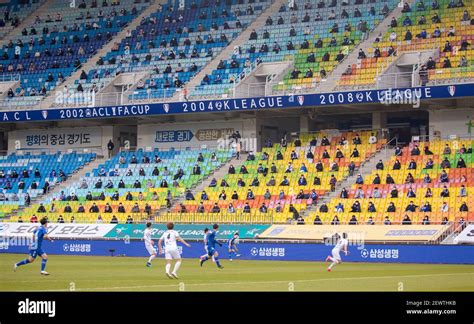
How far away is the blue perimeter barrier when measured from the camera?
3450cm

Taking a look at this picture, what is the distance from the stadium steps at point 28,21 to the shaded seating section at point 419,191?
1976 cm

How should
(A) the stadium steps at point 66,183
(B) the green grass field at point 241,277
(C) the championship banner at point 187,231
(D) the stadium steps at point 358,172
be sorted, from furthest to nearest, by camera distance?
(A) the stadium steps at point 66,183 → (D) the stadium steps at point 358,172 → (C) the championship banner at point 187,231 → (B) the green grass field at point 241,277

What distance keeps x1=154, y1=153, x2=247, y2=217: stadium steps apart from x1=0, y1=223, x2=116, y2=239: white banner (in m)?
2.78

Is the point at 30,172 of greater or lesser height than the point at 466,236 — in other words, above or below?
above

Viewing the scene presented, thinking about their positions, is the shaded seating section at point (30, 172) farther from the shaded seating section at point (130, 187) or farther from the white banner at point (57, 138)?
the white banner at point (57, 138)

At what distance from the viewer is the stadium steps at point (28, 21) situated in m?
51.3

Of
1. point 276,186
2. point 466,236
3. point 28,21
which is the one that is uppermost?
point 28,21

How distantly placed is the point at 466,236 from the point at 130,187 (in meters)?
19.0

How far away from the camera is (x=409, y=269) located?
101 feet

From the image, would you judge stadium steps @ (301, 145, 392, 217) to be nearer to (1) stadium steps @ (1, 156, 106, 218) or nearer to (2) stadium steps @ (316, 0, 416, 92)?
(2) stadium steps @ (316, 0, 416, 92)

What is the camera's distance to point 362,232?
122 feet

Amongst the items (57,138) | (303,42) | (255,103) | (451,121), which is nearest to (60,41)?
(57,138)

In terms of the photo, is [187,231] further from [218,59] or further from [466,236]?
[218,59]

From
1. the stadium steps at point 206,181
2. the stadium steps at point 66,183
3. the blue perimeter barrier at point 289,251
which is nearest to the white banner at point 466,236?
the blue perimeter barrier at point 289,251
